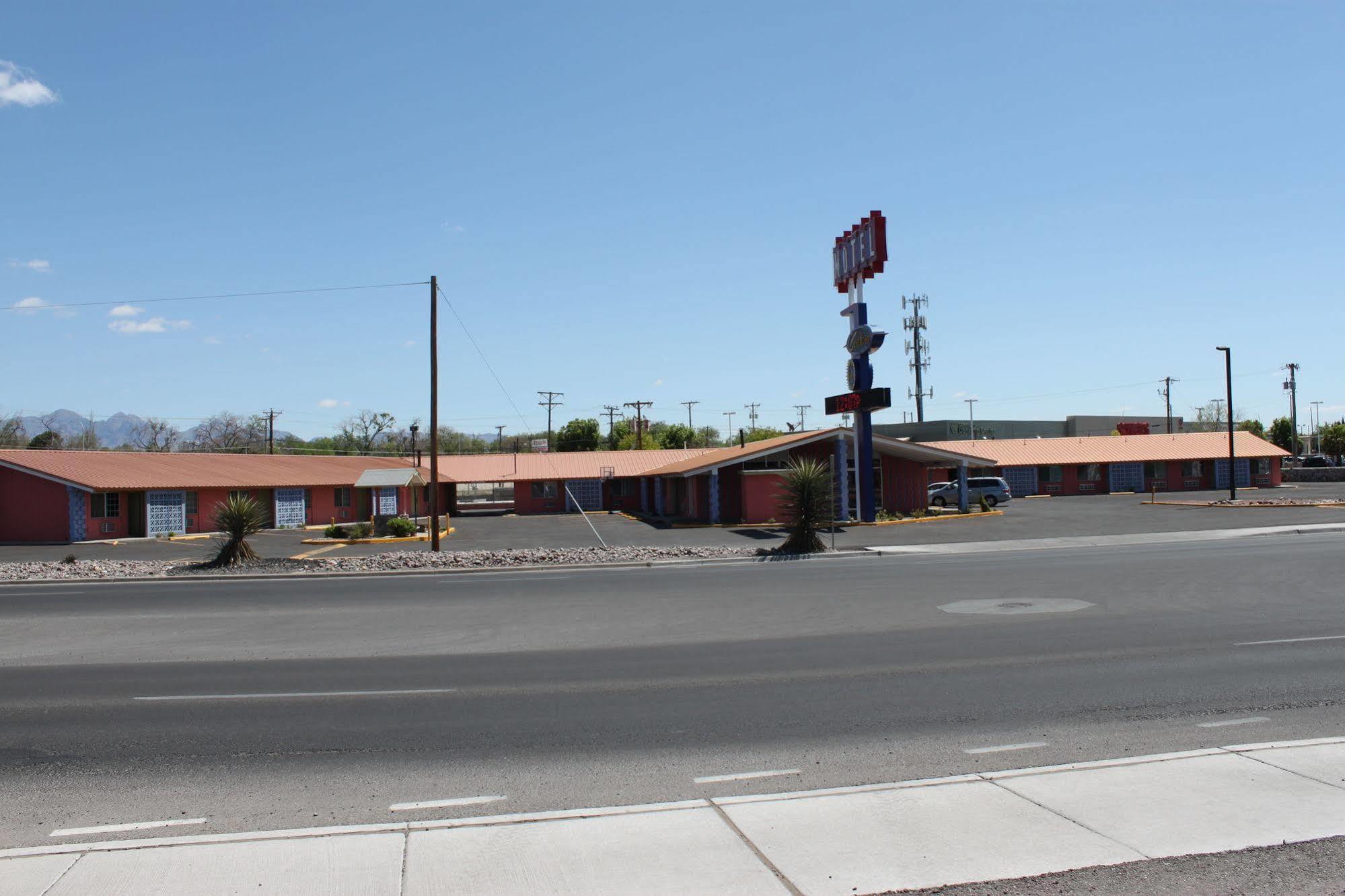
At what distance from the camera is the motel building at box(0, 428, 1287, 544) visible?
140 feet

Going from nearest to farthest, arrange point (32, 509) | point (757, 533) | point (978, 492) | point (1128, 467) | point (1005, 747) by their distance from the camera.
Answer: point (1005, 747) < point (757, 533) < point (32, 509) < point (978, 492) < point (1128, 467)

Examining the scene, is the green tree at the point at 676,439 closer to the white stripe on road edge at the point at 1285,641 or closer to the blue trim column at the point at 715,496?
the blue trim column at the point at 715,496

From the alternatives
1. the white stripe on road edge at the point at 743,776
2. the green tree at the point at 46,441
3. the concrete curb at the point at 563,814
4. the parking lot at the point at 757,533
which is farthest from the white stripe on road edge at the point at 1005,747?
the green tree at the point at 46,441

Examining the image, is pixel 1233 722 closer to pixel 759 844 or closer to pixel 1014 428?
pixel 759 844

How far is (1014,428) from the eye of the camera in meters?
116

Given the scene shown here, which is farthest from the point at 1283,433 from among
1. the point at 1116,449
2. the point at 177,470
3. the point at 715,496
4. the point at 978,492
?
the point at 177,470

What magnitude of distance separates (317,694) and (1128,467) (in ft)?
224

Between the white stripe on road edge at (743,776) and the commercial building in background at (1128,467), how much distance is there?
62805mm

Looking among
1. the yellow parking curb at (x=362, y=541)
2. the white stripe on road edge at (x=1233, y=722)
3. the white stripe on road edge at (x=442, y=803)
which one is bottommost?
the yellow parking curb at (x=362, y=541)

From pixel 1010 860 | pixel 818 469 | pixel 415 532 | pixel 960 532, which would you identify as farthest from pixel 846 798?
pixel 415 532

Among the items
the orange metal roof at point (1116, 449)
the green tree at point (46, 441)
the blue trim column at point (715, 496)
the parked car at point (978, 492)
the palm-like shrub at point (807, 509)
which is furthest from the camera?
the green tree at point (46, 441)

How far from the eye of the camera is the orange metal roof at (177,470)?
4269 cm

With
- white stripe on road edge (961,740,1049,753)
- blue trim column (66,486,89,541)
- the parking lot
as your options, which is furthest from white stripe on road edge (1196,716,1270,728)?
blue trim column (66,486,89,541)

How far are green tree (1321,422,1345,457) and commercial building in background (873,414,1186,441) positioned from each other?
16016 millimetres
